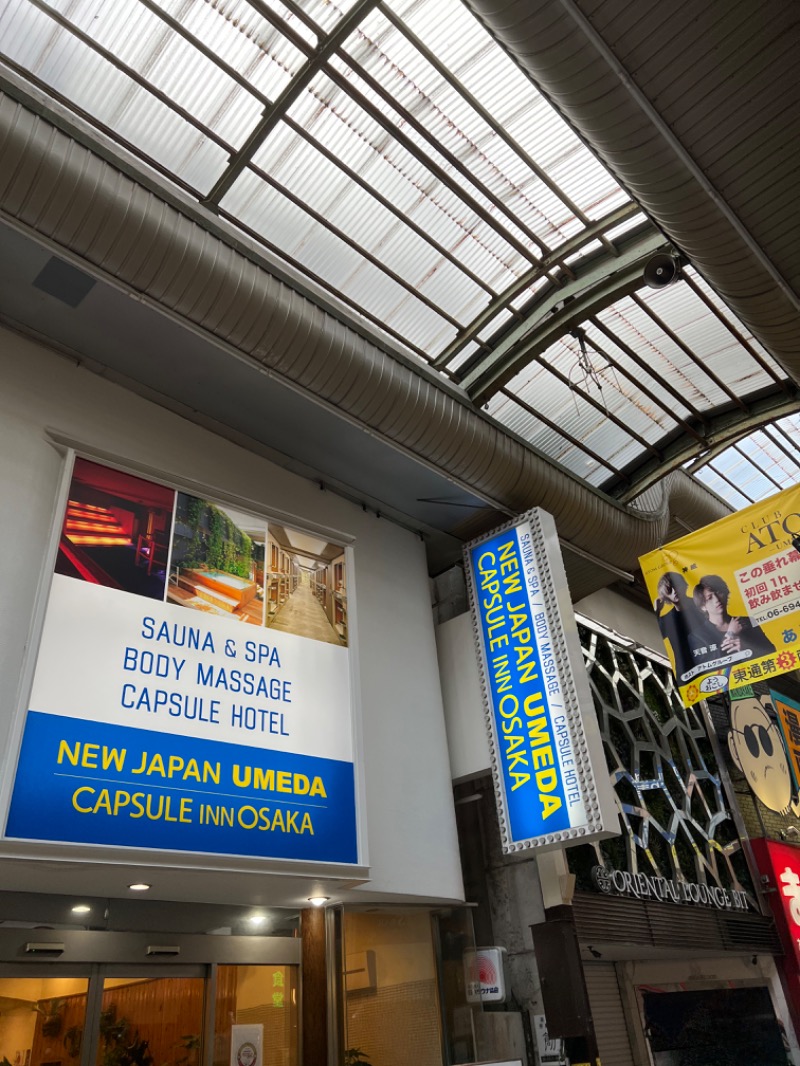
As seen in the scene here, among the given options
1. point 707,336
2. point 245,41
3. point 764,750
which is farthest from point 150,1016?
point 764,750

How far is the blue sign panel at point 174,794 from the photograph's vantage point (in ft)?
18.2

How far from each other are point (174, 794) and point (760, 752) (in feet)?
39.6

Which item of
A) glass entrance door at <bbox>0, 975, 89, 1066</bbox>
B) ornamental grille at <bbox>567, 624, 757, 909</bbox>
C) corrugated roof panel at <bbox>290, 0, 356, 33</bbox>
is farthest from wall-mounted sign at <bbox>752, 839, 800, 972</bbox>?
corrugated roof panel at <bbox>290, 0, 356, 33</bbox>

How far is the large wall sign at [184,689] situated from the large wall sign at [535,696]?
1.92 meters

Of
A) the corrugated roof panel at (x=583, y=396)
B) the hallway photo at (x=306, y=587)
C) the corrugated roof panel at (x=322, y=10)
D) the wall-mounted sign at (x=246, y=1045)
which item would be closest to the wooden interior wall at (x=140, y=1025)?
the wall-mounted sign at (x=246, y=1045)

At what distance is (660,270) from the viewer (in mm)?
7777

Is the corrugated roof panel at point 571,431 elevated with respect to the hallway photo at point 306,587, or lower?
elevated

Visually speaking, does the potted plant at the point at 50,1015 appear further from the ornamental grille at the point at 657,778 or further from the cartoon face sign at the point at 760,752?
the cartoon face sign at the point at 760,752

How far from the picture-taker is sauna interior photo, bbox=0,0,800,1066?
19.3 ft

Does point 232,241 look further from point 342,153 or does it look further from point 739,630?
point 739,630

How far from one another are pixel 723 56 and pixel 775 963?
13.5m

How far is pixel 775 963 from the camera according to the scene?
1301 centimetres

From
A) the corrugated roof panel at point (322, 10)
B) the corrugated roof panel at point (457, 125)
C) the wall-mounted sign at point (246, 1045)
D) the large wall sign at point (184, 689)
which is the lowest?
the wall-mounted sign at point (246, 1045)

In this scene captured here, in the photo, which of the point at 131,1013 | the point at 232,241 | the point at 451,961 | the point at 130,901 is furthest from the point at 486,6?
the point at 451,961
